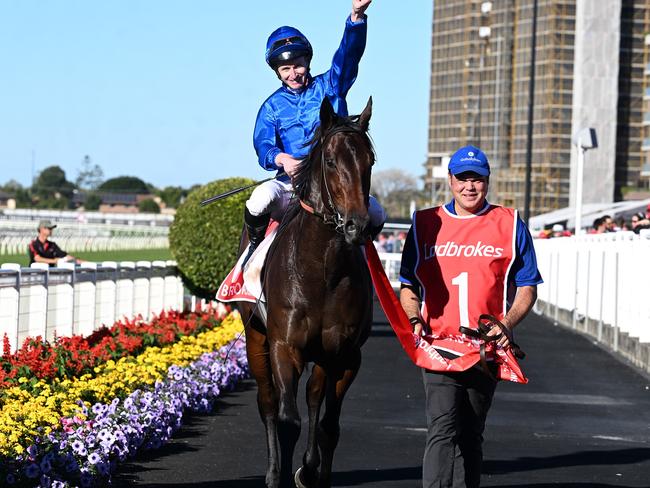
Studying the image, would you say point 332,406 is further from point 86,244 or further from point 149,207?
point 149,207

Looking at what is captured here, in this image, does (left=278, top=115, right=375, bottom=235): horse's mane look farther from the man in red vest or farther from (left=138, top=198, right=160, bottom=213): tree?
(left=138, top=198, right=160, bottom=213): tree

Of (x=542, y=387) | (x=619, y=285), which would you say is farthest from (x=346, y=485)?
(x=619, y=285)

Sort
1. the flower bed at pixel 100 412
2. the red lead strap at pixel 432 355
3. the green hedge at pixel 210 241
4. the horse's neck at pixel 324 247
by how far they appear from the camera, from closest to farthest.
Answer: the red lead strap at pixel 432 355 → the horse's neck at pixel 324 247 → the flower bed at pixel 100 412 → the green hedge at pixel 210 241

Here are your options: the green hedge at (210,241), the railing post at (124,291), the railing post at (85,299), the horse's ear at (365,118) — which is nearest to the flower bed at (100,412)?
the railing post at (85,299)

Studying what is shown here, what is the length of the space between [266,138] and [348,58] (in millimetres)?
661

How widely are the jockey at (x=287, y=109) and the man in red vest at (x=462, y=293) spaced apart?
1.57 m

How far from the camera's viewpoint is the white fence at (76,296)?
481 inches

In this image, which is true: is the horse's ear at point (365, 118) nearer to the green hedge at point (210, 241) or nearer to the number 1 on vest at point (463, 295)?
the number 1 on vest at point (463, 295)

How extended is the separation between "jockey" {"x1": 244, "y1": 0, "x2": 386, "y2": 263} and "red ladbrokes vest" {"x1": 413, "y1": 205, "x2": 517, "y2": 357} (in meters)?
1.60

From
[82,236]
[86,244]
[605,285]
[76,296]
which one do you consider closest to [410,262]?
[76,296]

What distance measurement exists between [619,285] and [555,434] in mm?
7583

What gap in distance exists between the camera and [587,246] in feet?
72.7

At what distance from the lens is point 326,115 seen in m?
6.47

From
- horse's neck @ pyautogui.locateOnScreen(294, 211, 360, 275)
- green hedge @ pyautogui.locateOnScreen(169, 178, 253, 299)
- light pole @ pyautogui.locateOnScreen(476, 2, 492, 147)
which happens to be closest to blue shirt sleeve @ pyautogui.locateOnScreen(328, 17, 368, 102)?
horse's neck @ pyautogui.locateOnScreen(294, 211, 360, 275)
